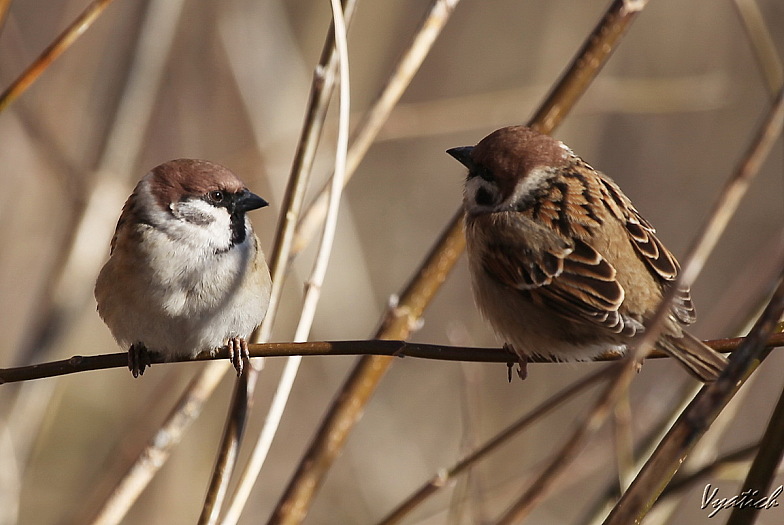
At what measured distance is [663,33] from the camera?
532 centimetres

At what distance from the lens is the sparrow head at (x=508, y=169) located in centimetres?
288

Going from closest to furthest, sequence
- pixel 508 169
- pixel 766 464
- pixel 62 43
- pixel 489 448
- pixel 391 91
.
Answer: pixel 766 464 < pixel 62 43 < pixel 489 448 < pixel 391 91 < pixel 508 169

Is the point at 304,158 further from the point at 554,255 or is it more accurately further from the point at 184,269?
the point at 554,255

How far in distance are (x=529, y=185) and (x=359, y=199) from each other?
3.42 meters

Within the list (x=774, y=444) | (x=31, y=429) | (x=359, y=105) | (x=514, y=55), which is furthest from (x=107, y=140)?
(x=514, y=55)

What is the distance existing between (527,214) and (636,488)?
5.81 ft

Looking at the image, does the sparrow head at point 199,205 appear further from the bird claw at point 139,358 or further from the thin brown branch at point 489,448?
the thin brown branch at point 489,448

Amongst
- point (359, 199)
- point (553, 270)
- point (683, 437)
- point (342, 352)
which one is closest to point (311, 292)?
point (342, 352)

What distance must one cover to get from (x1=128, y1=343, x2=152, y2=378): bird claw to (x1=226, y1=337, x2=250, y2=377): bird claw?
0.87ft

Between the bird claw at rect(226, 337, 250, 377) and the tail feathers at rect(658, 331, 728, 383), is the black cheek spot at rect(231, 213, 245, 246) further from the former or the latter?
the tail feathers at rect(658, 331, 728, 383)

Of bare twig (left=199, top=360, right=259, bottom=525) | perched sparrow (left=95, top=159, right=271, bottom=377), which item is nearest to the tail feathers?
bare twig (left=199, top=360, right=259, bottom=525)

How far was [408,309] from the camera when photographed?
246 cm

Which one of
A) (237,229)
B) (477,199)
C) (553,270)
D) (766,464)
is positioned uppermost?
(477,199)

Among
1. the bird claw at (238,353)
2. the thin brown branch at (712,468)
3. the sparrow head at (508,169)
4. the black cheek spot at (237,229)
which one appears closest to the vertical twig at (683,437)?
the thin brown branch at (712,468)
